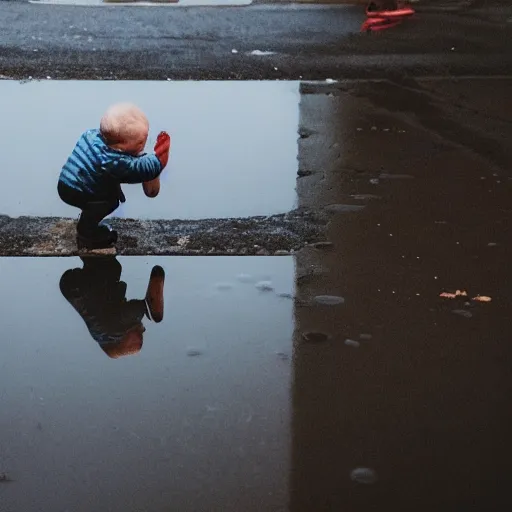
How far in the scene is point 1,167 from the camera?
5.80m

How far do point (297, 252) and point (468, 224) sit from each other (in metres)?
0.95

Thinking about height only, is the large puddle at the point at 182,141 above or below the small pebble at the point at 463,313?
above

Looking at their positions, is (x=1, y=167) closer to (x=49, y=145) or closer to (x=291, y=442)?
(x=49, y=145)

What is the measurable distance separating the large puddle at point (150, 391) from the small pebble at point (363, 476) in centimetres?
22

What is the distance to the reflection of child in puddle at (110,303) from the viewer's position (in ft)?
13.1

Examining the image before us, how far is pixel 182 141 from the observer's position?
6.29m

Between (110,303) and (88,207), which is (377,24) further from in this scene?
(110,303)

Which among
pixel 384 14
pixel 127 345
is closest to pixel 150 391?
pixel 127 345

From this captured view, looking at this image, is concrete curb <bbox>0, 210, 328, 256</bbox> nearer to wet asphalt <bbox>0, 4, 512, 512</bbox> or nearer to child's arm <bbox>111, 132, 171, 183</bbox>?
wet asphalt <bbox>0, 4, 512, 512</bbox>

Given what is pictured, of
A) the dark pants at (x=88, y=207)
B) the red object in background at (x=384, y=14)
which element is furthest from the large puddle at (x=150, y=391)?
the red object in background at (x=384, y=14)

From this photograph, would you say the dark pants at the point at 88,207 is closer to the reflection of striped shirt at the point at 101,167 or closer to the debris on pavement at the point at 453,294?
the reflection of striped shirt at the point at 101,167

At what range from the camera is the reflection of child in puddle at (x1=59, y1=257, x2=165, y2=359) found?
4008 millimetres

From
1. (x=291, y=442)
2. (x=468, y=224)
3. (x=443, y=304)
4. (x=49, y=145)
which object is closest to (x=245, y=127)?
(x=49, y=145)

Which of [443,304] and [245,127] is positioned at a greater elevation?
[245,127]
